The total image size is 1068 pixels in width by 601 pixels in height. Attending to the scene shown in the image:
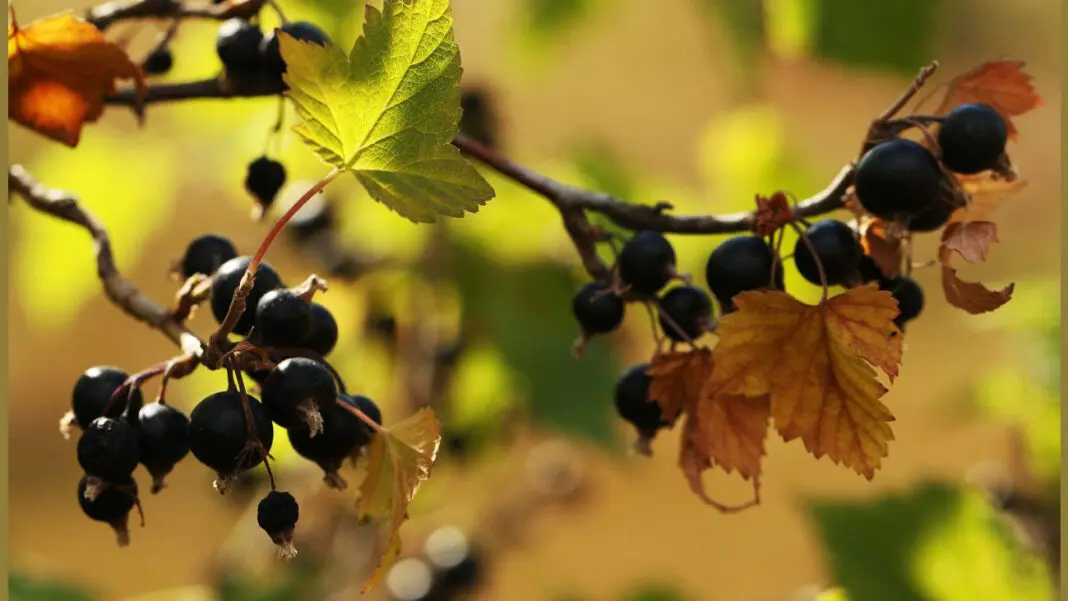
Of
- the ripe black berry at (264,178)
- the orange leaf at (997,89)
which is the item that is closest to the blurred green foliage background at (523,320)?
the ripe black berry at (264,178)

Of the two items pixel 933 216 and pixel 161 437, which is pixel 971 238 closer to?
pixel 933 216

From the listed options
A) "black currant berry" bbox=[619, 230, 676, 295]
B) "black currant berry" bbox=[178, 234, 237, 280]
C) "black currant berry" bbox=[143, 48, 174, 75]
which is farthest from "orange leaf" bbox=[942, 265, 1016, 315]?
"black currant berry" bbox=[143, 48, 174, 75]

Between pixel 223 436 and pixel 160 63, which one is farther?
pixel 160 63

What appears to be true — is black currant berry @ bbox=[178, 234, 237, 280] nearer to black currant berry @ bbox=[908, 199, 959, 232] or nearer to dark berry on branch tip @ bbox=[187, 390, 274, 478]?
dark berry on branch tip @ bbox=[187, 390, 274, 478]

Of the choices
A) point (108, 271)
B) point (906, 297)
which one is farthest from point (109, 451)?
point (906, 297)

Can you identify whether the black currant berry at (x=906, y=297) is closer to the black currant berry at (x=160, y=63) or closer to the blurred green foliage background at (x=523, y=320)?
the blurred green foliage background at (x=523, y=320)

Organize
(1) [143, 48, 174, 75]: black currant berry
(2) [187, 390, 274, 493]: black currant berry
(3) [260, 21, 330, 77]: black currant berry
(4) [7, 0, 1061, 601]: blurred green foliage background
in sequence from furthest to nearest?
1. (4) [7, 0, 1061, 601]: blurred green foliage background
2. (1) [143, 48, 174, 75]: black currant berry
3. (3) [260, 21, 330, 77]: black currant berry
4. (2) [187, 390, 274, 493]: black currant berry
